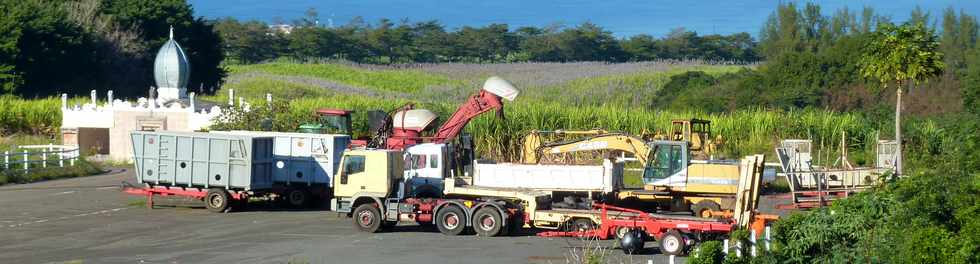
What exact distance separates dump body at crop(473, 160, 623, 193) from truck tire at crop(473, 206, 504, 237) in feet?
11.2

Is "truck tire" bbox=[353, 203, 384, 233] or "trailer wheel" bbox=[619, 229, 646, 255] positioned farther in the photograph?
"truck tire" bbox=[353, 203, 384, 233]

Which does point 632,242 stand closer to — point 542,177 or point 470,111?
point 542,177

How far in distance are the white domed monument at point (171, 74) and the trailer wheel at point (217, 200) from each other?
19965 millimetres

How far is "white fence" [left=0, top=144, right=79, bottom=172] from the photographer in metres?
43.8

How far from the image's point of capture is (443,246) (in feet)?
86.8

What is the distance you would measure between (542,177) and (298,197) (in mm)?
7368

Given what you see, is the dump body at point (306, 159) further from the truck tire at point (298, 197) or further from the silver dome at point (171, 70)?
the silver dome at point (171, 70)

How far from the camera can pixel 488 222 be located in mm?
28188

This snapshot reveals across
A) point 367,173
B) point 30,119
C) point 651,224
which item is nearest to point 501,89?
point 367,173

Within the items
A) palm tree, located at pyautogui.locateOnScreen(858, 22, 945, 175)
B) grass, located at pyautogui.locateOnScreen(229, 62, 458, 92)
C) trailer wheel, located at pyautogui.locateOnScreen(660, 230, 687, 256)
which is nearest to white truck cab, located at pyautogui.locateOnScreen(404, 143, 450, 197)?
trailer wheel, located at pyautogui.locateOnScreen(660, 230, 687, 256)

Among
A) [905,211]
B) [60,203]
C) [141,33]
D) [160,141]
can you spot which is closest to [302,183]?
[160,141]

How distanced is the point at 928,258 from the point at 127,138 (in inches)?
1498

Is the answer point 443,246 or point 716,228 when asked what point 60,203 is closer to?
point 443,246

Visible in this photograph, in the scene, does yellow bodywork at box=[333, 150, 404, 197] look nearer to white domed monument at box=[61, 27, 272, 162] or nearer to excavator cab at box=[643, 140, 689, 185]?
excavator cab at box=[643, 140, 689, 185]
